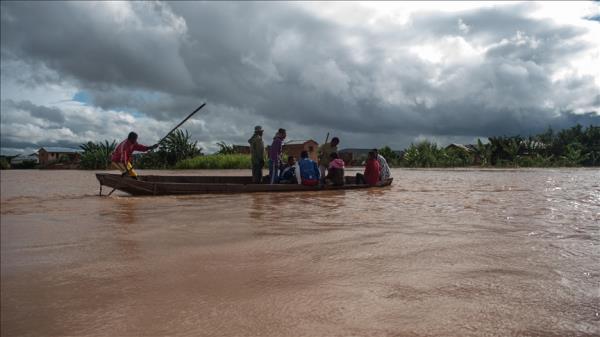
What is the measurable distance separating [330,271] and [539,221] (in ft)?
11.9

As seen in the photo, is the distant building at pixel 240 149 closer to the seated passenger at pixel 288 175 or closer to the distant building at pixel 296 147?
the distant building at pixel 296 147

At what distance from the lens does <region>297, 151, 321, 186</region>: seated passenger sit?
33.7 feet

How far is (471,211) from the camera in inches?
258

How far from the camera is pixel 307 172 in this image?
406 inches

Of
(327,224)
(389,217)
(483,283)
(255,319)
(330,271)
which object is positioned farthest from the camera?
(389,217)

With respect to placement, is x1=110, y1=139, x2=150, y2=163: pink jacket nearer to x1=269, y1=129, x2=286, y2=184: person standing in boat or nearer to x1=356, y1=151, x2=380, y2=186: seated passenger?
x1=269, y1=129, x2=286, y2=184: person standing in boat

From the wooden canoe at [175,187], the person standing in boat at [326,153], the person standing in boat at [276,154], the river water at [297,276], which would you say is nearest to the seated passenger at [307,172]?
the wooden canoe at [175,187]

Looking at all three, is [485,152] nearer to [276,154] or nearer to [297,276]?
[276,154]

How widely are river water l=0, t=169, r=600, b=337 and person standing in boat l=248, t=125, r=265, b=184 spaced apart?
191 inches

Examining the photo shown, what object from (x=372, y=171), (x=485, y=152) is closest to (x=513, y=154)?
(x=485, y=152)

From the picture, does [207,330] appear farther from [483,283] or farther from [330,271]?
[483,283]

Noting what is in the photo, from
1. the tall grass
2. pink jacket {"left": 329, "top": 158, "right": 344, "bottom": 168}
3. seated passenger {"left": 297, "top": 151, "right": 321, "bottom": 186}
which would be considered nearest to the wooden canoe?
seated passenger {"left": 297, "top": 151, "right": 321, "bottom": 186}

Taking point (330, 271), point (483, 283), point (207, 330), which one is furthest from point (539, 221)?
point (207, 330)

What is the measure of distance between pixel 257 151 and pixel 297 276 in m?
7.63
